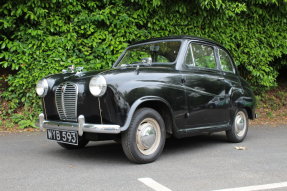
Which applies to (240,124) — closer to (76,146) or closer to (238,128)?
(238,128)

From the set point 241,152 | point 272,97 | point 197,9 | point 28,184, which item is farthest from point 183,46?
point 272,97

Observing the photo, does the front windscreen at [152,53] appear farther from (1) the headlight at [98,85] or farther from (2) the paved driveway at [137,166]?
(2) the paved driveway at [137,166]

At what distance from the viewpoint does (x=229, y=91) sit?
19.8 feet

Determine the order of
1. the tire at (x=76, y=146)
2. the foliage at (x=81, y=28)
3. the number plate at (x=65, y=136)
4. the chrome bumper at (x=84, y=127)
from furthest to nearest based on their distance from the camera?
the foliage at (x=81, y=28)
the tire at (x=76, y=146)
the number plate at (x=65, y=136)
the chrome bumper at (x=84, y=127)

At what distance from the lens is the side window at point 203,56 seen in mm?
5585

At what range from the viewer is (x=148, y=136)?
453cm

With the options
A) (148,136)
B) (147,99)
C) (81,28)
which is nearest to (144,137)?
(148,136)

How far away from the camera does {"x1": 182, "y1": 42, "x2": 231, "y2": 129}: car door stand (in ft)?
16.9

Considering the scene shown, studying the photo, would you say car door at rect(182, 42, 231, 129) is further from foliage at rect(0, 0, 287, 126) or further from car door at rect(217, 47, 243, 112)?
foliage at rect(0, 0, 287, 126)

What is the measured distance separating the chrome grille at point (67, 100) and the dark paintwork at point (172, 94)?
0.28ft

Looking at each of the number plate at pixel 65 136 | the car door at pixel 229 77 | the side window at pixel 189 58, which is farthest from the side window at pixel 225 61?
the number plate at pixel 65 136

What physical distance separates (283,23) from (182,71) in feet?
20.4

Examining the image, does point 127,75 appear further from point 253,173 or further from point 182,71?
point 253,173

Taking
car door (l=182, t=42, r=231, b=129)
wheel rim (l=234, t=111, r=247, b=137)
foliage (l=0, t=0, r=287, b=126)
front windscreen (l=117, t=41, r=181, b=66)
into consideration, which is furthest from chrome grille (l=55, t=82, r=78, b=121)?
foliage (l=0, t=0, r=287, b=126)
